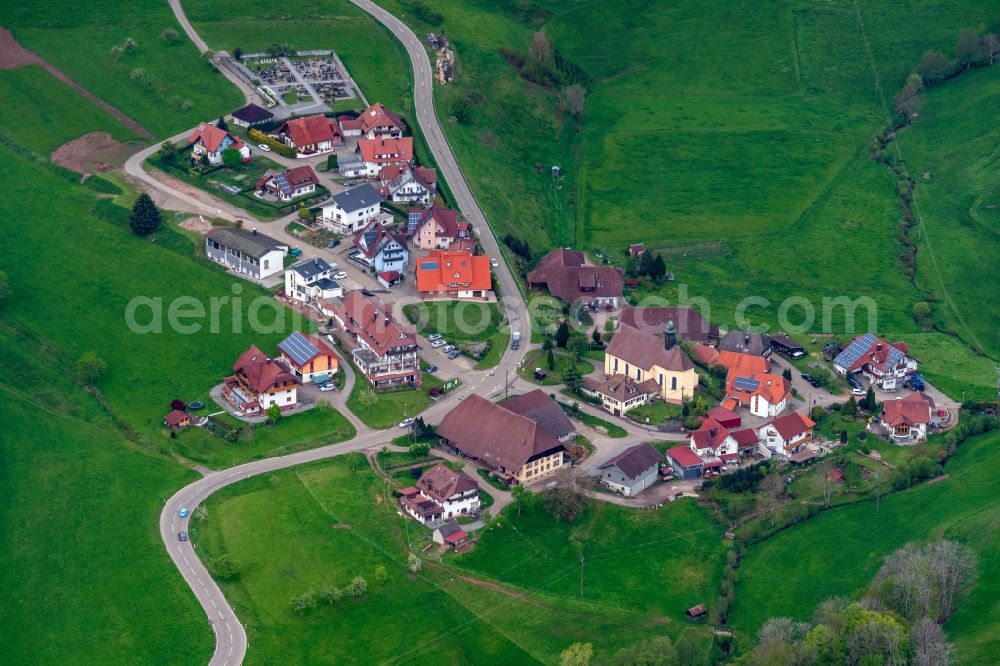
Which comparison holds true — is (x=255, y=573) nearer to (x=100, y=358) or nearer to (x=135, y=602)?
(x=135, y=602)

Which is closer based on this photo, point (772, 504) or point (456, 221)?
point (772, 504)

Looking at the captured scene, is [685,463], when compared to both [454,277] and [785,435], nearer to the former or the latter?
[785,435]

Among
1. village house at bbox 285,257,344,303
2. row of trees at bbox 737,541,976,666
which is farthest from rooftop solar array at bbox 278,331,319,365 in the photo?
row of trees at bbox 737,541,976,666

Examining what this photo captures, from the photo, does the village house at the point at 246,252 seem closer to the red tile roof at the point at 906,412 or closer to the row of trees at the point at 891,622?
the red tile roof at the point at 906,412

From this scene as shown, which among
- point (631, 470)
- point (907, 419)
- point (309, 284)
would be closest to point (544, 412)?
point (631, 470)

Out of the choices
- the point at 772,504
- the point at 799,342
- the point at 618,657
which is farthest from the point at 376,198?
the point at 618,657
